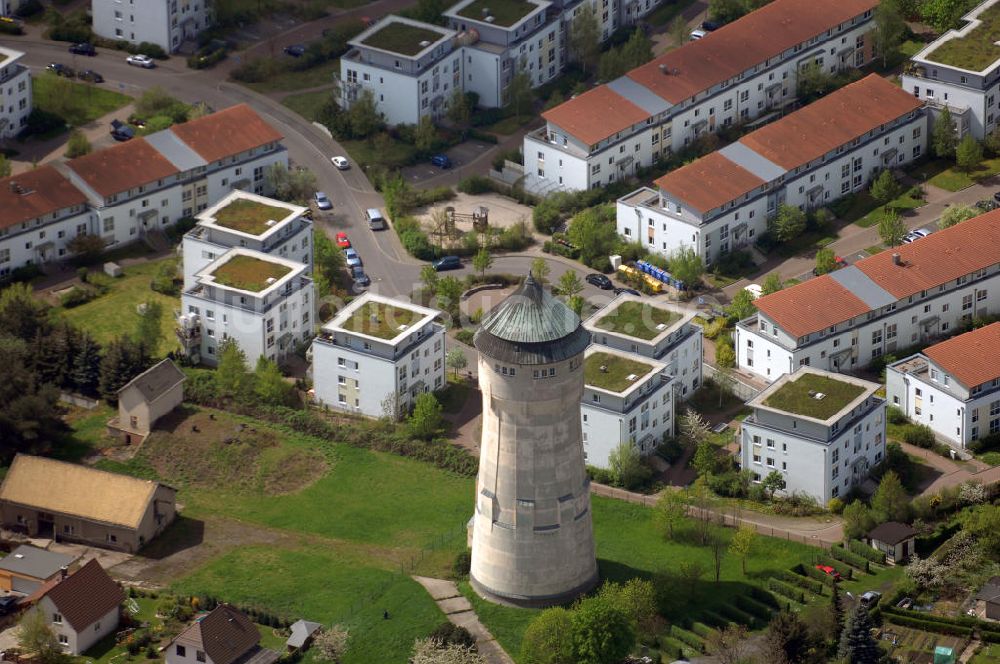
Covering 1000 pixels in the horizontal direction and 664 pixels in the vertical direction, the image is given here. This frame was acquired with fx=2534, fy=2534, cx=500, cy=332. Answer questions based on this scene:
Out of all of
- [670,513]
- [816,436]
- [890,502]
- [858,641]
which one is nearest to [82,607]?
[670,513]

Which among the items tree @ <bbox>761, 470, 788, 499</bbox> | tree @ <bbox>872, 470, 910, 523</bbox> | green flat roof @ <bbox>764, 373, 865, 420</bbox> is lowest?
tree @ <bbox>761, 470, 788, 499</bbox>

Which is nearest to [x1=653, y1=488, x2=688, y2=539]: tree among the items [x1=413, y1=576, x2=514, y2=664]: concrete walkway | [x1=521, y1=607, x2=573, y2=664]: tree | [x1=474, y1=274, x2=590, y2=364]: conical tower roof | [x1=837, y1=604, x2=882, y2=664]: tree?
[x1=413, y1=576, x2=514, y2=664]: concrete walkway

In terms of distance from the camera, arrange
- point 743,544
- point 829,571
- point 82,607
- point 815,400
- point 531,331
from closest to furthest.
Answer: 1. point 531,331
2. point 82,607
3. point 743,544
4. point 829,571
5. point 815,400

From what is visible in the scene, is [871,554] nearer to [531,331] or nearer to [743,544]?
[743,544]

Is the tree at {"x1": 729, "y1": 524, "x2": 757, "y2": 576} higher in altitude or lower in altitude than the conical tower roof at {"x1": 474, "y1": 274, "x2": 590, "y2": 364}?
lower

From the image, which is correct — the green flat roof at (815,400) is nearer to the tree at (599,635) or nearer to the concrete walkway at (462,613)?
the tree at (599,635)

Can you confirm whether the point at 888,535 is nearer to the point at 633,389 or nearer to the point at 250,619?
the point at 633,389

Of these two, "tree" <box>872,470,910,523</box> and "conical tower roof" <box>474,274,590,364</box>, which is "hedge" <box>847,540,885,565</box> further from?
"conical tower roof" <box>474,274,590,364</box>

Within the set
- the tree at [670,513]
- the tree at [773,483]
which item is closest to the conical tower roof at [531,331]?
the tree at [670,513]
